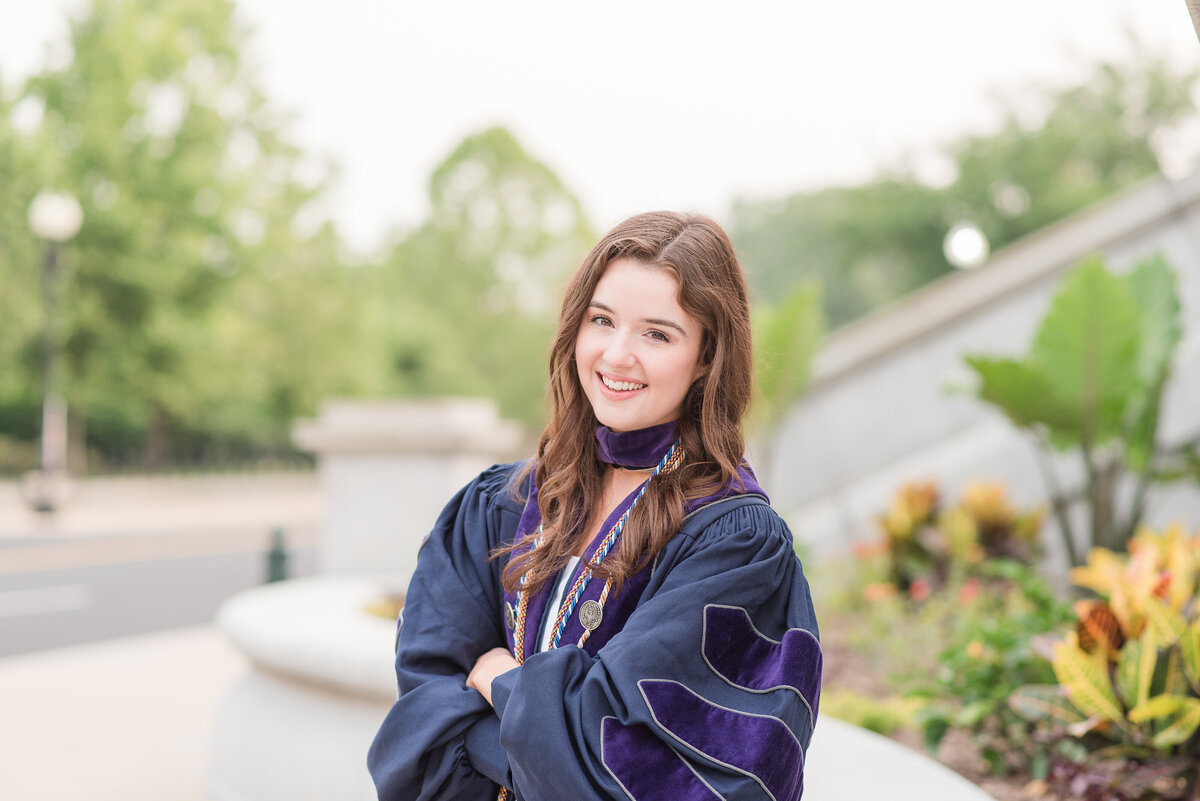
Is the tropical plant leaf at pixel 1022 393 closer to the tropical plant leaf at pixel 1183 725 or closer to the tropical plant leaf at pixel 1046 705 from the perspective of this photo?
the tropical plant leaf at pixel 1046 705

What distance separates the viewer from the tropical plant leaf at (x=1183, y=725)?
9.37 ft

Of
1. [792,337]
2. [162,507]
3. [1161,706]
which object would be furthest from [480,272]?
[1161,706]

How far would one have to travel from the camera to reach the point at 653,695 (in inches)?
63.6

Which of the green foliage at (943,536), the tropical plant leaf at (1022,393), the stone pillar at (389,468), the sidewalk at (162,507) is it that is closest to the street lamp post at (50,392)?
the sidewalk at (162,507)

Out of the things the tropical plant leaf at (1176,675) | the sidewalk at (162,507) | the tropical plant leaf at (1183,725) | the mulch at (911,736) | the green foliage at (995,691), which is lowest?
the sidewalk at (162,507)

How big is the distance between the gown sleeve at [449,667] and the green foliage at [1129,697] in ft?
6.32

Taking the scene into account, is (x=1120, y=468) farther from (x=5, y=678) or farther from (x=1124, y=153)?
(x=1124, y=153)

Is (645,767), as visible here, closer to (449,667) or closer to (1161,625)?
(449,667)

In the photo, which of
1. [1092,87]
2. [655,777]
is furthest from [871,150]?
[655,777]

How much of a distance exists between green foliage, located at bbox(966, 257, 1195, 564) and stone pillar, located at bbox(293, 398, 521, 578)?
2942 mm

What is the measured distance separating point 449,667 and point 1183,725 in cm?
224

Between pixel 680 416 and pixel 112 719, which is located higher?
pixel 680 416

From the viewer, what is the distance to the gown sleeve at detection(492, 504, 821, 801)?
1608 millimetres

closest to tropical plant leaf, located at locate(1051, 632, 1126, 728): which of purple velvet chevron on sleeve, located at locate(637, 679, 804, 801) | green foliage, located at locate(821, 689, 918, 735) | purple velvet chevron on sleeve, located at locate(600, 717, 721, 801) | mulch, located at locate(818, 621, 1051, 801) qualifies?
mulch, located at locate(818, 621, 1051, 801)
